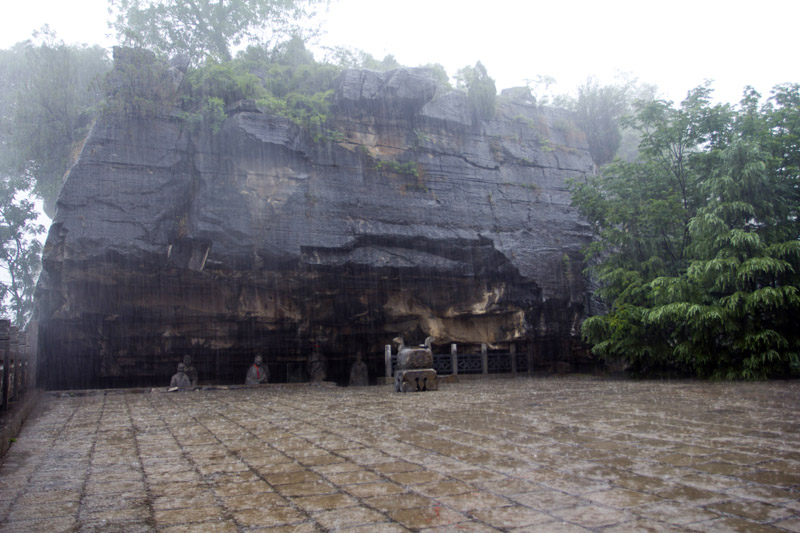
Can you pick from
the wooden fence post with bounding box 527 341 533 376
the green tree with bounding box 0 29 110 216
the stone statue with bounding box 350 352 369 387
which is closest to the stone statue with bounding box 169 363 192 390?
the stone statue with bounding box 350 352 369 387

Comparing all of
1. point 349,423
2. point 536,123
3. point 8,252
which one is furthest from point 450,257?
point 8,252

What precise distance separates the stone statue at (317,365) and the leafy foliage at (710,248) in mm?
8571

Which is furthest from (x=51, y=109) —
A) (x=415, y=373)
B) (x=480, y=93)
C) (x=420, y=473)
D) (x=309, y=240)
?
(x=420, y=473)

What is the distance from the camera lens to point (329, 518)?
244cm

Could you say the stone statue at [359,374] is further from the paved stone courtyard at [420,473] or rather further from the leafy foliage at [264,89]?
the paved stone courtyard at [420,473]

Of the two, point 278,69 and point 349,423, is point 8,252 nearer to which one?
point 278,69

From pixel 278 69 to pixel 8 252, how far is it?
1590 centimetres

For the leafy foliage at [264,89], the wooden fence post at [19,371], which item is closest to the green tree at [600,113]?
the leafy foliage at [264,89]

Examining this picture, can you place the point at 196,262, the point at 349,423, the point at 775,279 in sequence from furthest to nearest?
the point at 196,262, the point at 775,279, the point at 349,423

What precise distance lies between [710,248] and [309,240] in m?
10.4

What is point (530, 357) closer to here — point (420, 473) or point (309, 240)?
point (309, 240)

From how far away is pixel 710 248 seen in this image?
12000 millimetres

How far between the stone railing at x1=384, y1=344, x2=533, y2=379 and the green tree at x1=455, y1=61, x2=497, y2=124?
8.43m

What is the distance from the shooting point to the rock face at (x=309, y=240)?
1405cm
